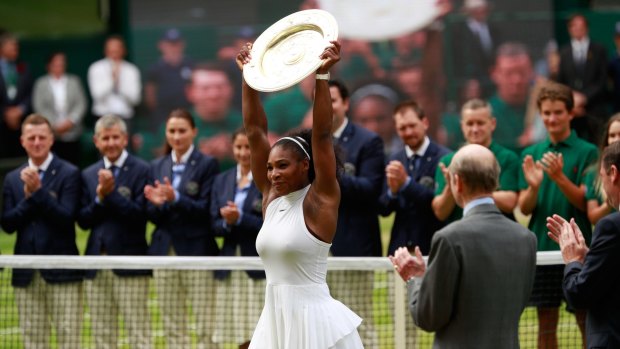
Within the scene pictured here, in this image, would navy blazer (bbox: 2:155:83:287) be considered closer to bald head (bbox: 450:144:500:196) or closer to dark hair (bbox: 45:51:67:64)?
bald head (bbox: 450:144:500:196)

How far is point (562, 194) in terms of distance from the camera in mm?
9578

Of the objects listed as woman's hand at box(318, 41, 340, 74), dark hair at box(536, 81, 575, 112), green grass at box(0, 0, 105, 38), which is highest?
green grass at box(0, 0, 105, 38)

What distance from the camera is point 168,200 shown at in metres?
10.3

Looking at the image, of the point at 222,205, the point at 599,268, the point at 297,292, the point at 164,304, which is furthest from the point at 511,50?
the point at 599,268

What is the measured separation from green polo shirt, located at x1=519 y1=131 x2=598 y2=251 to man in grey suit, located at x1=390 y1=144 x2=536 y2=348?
3.40m

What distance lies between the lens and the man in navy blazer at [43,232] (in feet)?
33.3

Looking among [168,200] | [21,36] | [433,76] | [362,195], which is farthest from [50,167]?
[21,36]

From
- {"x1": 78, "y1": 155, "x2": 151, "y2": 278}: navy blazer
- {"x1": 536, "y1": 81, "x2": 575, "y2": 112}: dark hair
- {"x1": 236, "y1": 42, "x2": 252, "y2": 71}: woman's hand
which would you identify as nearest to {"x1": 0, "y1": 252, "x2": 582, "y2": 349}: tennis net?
{"x1": 78, "y1": 155, "x2": 151, "y2": 278}: navy blazer

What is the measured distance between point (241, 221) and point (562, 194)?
9.02ft

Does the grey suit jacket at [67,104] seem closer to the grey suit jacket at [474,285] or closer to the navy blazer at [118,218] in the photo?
the navy blazer at [118,218]

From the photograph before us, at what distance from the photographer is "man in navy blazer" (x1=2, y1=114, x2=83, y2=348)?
1016 cm

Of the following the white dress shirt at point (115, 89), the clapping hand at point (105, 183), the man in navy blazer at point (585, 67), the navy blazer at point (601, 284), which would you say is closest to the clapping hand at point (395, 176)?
the clapping hand at point (105, 183)

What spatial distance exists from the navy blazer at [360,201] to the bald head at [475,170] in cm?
379

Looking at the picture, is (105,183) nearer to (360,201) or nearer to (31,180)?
(31,180)
